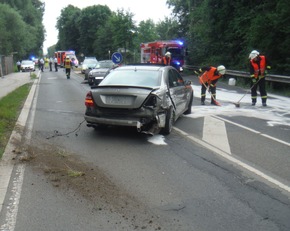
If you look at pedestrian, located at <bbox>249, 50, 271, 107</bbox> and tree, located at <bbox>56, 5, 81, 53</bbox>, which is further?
tree, located at <bbox>56, 5, 81, 53</bbox>

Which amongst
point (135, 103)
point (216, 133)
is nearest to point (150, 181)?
point (135, 103)

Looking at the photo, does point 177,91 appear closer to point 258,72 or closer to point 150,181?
point 150,181

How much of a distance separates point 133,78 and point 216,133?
85.5 inches

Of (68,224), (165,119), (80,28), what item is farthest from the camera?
(80,28)

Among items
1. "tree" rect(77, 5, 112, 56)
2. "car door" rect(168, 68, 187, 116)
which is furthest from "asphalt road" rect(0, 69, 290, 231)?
"tree" rect(77, 5, 112, 56)

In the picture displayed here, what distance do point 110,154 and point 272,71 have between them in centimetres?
1406

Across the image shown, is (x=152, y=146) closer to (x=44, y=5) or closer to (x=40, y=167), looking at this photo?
(x=40, y=167)

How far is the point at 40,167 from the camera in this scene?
226 inches

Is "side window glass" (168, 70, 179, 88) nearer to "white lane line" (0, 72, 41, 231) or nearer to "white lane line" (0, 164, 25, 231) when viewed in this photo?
"white lane line" (0, 72, 41, 231)

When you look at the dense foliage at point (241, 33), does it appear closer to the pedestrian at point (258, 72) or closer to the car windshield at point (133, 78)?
the pedestrian at point (258, 72)

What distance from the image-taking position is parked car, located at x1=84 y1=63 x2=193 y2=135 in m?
7.32

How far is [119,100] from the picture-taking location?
24.4 ft

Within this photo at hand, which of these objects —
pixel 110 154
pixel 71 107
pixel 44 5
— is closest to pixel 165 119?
pixel 110 154

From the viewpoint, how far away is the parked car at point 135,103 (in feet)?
24.0
